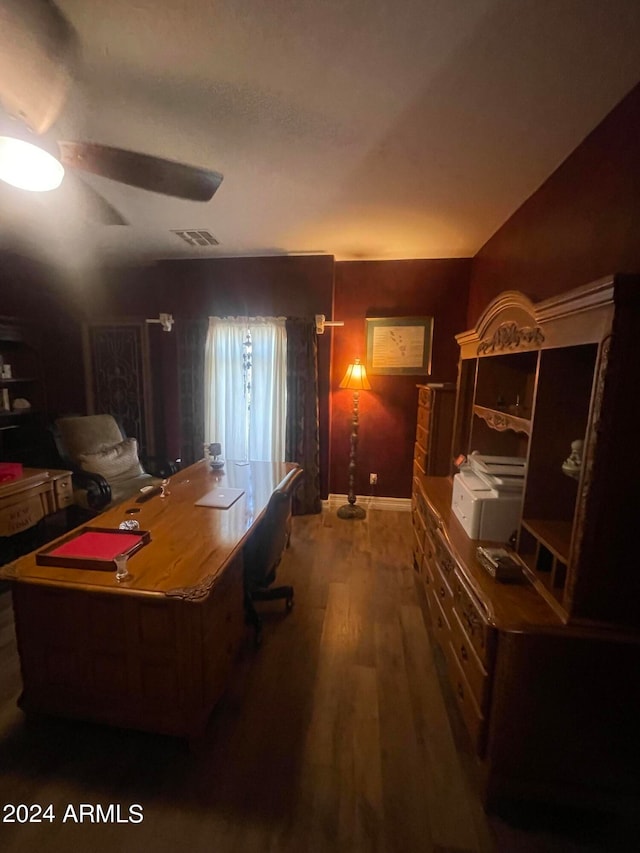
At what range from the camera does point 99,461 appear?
318 cm

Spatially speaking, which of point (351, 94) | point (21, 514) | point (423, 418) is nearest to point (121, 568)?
point (21, 514)

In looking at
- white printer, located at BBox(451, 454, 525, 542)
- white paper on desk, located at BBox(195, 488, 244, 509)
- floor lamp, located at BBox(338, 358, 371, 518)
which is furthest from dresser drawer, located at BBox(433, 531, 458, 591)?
floor lamp, located at BBox(338, 358, 371, 518)

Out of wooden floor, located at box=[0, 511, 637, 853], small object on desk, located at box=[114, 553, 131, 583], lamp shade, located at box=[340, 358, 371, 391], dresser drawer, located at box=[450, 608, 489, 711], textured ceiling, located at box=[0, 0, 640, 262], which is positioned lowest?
wooden floor, located at box=[0, 511, 637, 853]

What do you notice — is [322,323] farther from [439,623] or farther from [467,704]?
[467,704]

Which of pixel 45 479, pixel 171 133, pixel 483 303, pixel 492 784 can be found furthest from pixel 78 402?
pixel 492 784

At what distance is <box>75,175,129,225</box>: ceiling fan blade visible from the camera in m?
1.66

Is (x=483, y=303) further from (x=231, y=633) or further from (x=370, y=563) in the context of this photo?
(x=231, y=633)

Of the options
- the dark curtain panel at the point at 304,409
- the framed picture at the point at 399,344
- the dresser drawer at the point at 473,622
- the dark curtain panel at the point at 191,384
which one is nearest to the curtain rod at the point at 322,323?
the dark curtain panel at the point at 304,409

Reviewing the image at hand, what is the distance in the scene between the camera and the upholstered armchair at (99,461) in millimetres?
2965

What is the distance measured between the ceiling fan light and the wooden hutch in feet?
6.48

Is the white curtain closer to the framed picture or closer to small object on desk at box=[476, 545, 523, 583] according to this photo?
the framed picture

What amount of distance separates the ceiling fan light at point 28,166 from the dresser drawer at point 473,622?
235cm

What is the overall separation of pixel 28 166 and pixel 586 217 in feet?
7.80

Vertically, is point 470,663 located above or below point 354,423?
below
